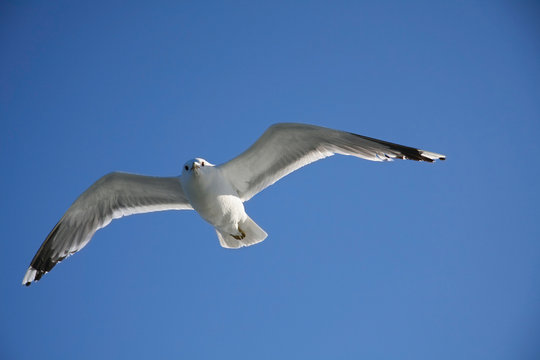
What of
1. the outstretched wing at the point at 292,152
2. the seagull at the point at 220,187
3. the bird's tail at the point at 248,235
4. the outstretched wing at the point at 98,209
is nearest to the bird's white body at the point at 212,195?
the seagull at the point at 220,187

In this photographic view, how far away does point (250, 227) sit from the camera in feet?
18.7

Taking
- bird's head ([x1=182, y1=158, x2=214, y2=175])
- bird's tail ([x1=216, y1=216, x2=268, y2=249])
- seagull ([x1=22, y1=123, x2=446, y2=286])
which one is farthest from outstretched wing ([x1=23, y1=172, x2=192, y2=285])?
bird's tail ([x1=216, y1=216, x2=268, y2=249])

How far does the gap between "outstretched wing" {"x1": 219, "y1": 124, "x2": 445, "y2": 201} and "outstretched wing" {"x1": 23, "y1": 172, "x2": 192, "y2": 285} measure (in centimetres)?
81

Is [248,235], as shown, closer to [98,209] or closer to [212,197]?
[212,197]

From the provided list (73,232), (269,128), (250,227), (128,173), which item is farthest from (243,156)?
(73,232)

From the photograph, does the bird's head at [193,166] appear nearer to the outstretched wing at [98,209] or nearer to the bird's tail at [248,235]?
the outstretched wing at [98,209]

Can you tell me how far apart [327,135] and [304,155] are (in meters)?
0.38

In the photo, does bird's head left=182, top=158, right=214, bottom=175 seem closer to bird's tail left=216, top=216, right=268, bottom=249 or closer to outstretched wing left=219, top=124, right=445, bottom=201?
outstretched wing left=219, top=124, right=445, bottom=201

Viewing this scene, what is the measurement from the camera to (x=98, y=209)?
5922mm

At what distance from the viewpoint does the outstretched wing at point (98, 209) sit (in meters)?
5.82

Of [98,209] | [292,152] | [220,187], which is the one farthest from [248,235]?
[98,209]

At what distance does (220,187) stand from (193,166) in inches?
16.9

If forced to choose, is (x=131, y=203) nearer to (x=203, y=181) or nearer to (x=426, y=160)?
(x=203, y=181)

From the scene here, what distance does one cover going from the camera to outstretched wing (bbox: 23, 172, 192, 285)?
19.1 feet
